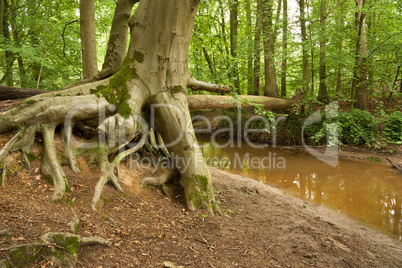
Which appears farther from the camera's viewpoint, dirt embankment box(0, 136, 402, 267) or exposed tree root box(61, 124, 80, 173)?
exposed tree root box(61, 124, 80, 173)

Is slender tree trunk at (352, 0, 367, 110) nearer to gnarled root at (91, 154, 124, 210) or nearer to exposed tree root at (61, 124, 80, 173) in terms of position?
gnarled root at (91, 154, 124, 210)

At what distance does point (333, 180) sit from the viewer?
747 centimetres

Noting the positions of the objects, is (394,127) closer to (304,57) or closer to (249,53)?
(304,57)

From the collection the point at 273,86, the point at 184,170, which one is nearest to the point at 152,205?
the point at 184,170

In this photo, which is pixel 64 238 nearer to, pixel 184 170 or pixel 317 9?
pixel 184 170

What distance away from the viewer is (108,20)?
12.3 metres

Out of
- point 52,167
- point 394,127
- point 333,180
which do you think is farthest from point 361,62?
point 52,167

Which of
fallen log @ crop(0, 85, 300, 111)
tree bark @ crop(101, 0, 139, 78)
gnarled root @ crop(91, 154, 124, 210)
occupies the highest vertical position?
tree bark @ crop(101, 0, 139, 78)

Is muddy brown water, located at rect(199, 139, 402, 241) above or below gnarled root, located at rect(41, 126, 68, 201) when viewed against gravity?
below

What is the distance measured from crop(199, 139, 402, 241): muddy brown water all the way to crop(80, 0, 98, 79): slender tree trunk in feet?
17.4

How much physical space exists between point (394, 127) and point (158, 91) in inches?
400

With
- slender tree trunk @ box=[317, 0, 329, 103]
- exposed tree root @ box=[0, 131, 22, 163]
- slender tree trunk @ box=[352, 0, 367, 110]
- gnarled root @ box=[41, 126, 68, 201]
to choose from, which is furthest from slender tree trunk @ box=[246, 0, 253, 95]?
exposed tree root @ box=[0, 131, 22, 163]

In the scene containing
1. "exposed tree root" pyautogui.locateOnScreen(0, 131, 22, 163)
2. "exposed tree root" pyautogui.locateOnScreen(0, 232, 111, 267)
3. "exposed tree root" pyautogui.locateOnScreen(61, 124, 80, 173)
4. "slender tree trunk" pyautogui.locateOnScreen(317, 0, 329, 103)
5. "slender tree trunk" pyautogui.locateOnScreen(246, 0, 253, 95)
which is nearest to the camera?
"exposed tree root" pyautogui.locateOnScreen(0, 232, 111, 267)

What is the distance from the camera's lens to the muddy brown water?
5.31 m
